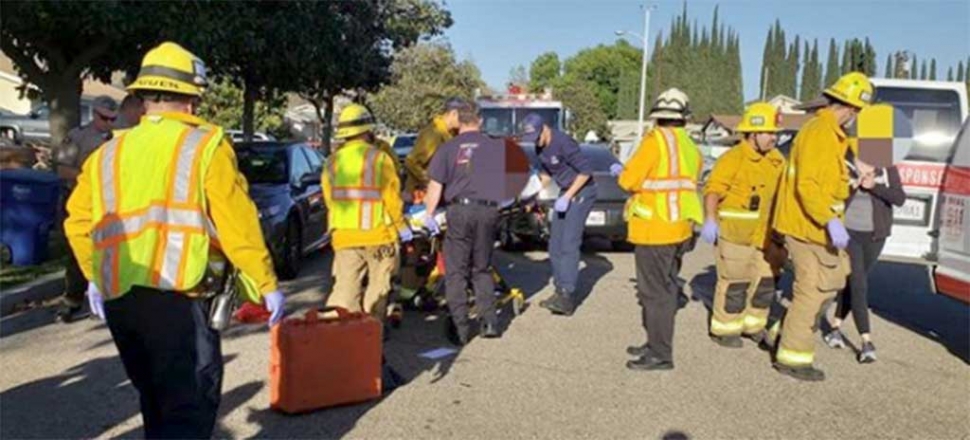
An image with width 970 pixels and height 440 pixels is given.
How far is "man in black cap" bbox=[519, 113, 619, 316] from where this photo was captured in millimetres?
8305

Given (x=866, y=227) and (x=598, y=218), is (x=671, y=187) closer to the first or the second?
(x=866, y=227)

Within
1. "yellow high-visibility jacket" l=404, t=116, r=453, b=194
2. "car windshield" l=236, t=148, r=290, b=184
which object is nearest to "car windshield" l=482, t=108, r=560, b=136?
"car windshield" l=236, t=148, r=290, b=184

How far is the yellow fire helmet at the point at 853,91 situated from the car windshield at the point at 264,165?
247 inches

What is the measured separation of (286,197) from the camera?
9.79 meters

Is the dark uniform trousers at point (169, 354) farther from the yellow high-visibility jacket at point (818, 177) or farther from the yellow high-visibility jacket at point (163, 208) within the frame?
the yellow high-visibility jacket at point (818, 177)

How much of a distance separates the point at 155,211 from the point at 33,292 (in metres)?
5.54

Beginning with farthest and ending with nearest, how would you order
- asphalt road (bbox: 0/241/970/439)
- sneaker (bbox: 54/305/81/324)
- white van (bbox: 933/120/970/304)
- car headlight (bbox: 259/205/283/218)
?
car headlight (bbox: 259/205/283/218), sneaker (bbox: 54/305/81/324), white van (bbox: 933/120/970/304), asphalt road (bbox: 0/241/970/439)

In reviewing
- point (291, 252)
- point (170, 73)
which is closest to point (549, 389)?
point (170, 73)

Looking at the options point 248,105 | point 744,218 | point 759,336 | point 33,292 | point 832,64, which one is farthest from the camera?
point 832,64

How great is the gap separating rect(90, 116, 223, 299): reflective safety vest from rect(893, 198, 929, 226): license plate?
754 cm

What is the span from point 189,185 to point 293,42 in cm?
1172

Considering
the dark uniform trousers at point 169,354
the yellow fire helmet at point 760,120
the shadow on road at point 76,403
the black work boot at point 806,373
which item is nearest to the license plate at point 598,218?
the yellow fire helmet at point 760,120

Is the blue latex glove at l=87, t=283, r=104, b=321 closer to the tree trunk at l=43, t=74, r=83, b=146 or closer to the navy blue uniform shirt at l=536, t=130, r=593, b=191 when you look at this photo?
the navy blue uniform shirt at l=536, t=130, r=593, b=191

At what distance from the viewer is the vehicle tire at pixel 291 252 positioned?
31.4ft
